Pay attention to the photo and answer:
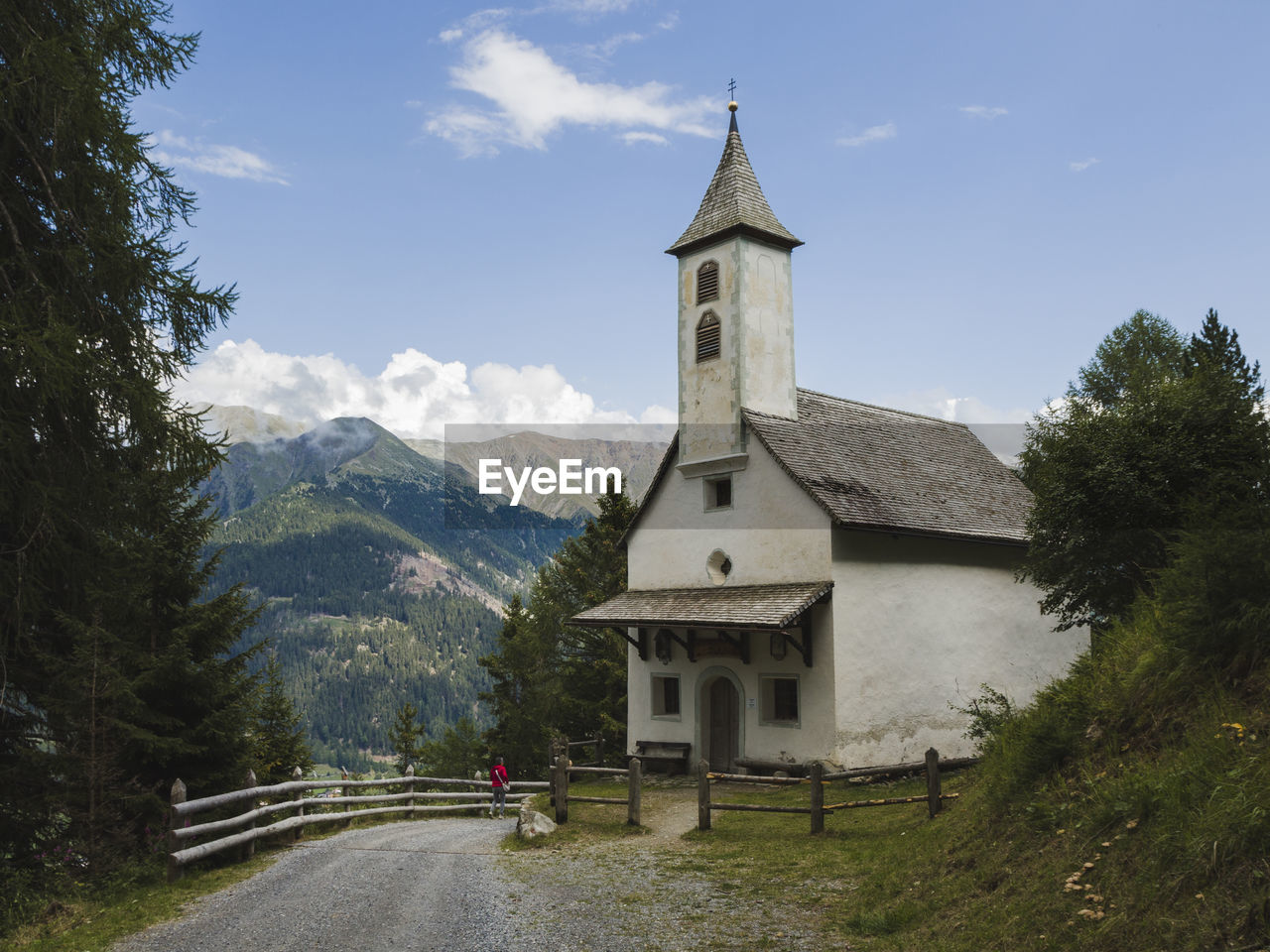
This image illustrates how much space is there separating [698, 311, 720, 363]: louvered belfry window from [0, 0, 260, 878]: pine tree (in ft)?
46.5

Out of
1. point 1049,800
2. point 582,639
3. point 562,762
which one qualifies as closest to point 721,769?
point 562,762

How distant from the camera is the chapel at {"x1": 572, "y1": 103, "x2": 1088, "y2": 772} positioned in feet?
68.6

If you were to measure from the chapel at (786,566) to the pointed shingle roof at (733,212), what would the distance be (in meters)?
0.05

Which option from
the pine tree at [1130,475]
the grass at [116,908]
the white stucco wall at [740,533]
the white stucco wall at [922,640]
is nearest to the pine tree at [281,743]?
the white stucco wall at [740,533]

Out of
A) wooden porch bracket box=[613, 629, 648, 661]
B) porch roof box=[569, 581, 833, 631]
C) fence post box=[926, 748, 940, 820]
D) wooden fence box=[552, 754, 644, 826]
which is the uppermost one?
porch roof box=[569, 581, 833, 631]

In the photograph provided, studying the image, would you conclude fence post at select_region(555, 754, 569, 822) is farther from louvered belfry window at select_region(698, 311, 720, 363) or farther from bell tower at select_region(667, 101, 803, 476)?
louvered belfry window at select_region(698, 311, 720, 363)

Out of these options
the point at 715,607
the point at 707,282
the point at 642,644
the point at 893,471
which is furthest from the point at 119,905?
the point at 893,471

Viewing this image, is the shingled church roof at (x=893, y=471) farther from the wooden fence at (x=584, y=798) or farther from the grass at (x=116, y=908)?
the grass at (x=116, y=908)

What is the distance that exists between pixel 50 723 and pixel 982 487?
2211 centimetres

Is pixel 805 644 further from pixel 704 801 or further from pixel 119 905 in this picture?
pixel 119 905

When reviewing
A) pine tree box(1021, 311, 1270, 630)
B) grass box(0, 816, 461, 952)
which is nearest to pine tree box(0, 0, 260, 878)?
grass box(0, 816, 461, 952)

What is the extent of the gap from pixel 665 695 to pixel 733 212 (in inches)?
493

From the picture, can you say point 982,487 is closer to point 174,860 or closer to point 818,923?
point 818,923

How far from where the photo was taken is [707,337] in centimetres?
2438
